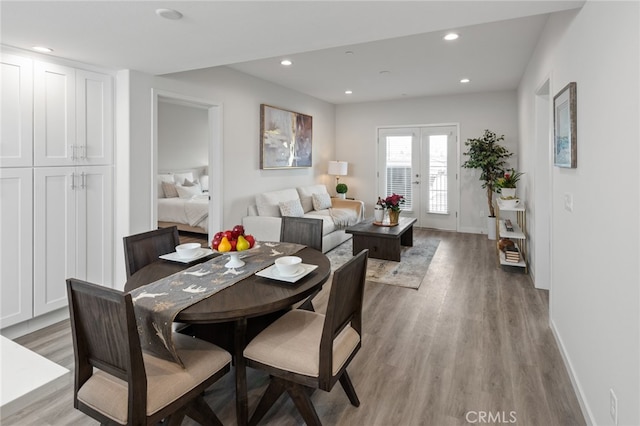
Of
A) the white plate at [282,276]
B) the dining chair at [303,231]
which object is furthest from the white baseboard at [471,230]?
the white plate at [282,276]

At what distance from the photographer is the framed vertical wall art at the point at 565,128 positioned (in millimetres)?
2184

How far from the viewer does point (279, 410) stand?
200cm

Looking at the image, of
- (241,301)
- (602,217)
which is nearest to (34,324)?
(241,301)

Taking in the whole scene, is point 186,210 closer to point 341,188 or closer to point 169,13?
point 341,188

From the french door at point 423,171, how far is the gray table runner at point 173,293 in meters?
5.51

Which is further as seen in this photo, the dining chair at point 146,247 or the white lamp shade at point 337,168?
the white lamp shade at point 337,168

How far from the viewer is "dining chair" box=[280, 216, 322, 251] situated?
2.88 m

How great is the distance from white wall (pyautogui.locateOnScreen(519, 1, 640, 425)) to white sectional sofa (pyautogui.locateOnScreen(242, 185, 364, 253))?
3.14 meters

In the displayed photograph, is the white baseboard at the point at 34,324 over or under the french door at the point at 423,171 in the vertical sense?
under

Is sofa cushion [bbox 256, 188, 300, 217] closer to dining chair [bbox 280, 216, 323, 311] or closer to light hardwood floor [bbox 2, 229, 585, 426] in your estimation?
light hardwood floor [bbox 2, 229, 585, 426]

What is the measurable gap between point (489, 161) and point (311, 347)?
552cm

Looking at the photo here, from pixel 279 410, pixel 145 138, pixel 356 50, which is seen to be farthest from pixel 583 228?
pixel 145 138

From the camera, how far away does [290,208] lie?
5.36 metres

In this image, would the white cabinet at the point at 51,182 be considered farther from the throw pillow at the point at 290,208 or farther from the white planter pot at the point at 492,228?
the white planter pot at the point at 492,228
